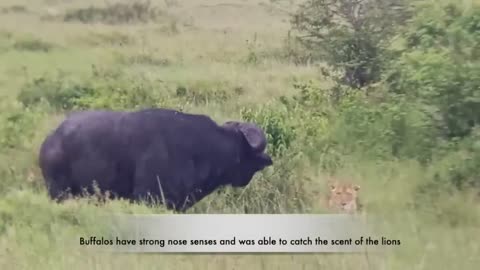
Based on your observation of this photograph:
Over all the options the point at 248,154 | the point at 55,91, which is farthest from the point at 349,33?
the point at 55,91

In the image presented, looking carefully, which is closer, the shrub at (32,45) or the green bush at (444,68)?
the green bush at (444,68)

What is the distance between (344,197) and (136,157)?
1471 millimetres

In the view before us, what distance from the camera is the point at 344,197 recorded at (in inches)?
316

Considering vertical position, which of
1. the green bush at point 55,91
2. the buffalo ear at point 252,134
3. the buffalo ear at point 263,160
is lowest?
the buffalo ear at point 263,160

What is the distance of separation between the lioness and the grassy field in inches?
2.7

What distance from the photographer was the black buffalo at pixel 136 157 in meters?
8.07

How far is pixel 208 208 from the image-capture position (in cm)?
808

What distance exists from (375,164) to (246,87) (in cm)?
106

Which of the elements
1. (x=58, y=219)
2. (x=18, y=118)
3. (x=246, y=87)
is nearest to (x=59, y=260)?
(x=58, y=219)

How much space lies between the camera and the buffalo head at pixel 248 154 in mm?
8180

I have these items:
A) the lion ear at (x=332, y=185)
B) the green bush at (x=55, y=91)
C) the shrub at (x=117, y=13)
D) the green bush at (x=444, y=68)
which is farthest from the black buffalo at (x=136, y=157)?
the green bush at (x=444, y=68)

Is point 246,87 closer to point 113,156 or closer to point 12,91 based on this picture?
point 113,156

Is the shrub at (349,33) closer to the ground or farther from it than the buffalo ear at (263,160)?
farther from it

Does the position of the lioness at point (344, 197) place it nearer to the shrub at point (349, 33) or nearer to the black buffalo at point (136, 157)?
the black buffalo at point (136, 157)
